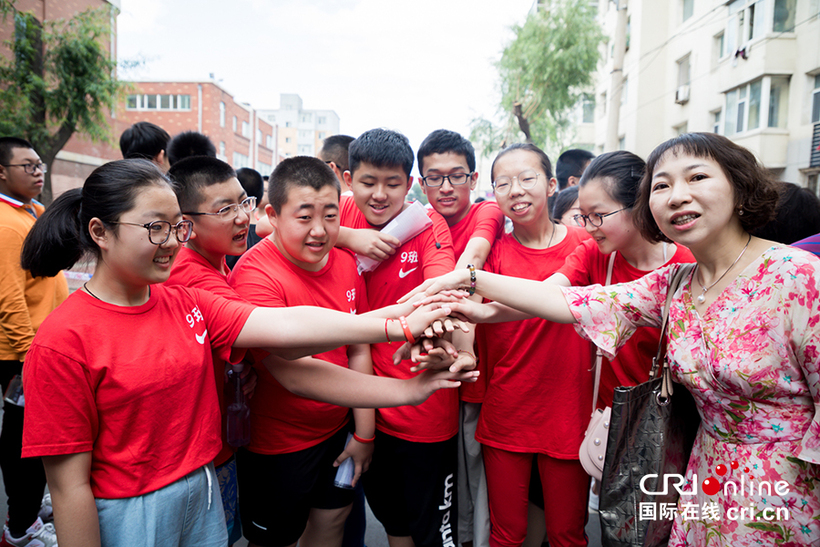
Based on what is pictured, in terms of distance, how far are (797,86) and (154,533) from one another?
629 inches

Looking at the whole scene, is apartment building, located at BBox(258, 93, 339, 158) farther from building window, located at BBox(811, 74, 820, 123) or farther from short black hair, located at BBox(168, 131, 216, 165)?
short black hair, located at BBox(168, 131, 216, 165)

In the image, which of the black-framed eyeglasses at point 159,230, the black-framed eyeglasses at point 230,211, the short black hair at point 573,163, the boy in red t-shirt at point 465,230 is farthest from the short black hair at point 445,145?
the short black hair at point 573,163

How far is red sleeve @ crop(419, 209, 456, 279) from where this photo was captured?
2.35m

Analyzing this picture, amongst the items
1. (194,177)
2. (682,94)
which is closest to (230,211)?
(194,177)

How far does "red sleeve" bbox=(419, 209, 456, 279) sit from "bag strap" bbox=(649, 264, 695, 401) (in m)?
0.96

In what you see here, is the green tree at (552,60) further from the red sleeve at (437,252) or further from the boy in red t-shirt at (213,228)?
the boy in red t-shirt at (213,228)

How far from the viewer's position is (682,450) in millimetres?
1743

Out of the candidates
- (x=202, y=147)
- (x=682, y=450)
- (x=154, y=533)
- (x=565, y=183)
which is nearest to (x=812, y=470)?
(x=682, y=450)

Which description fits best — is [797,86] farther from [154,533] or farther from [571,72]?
[154,533]

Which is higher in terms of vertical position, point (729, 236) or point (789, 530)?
point (729, 236)

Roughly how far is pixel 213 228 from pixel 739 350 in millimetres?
2024

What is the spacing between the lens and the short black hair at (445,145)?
2795 mm

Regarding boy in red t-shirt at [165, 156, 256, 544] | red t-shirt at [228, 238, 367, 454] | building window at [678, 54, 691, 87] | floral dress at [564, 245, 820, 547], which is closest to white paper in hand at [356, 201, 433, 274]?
red t-shirt at [228, 238, 367, 454]

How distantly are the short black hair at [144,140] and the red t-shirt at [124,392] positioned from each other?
6.50ft
